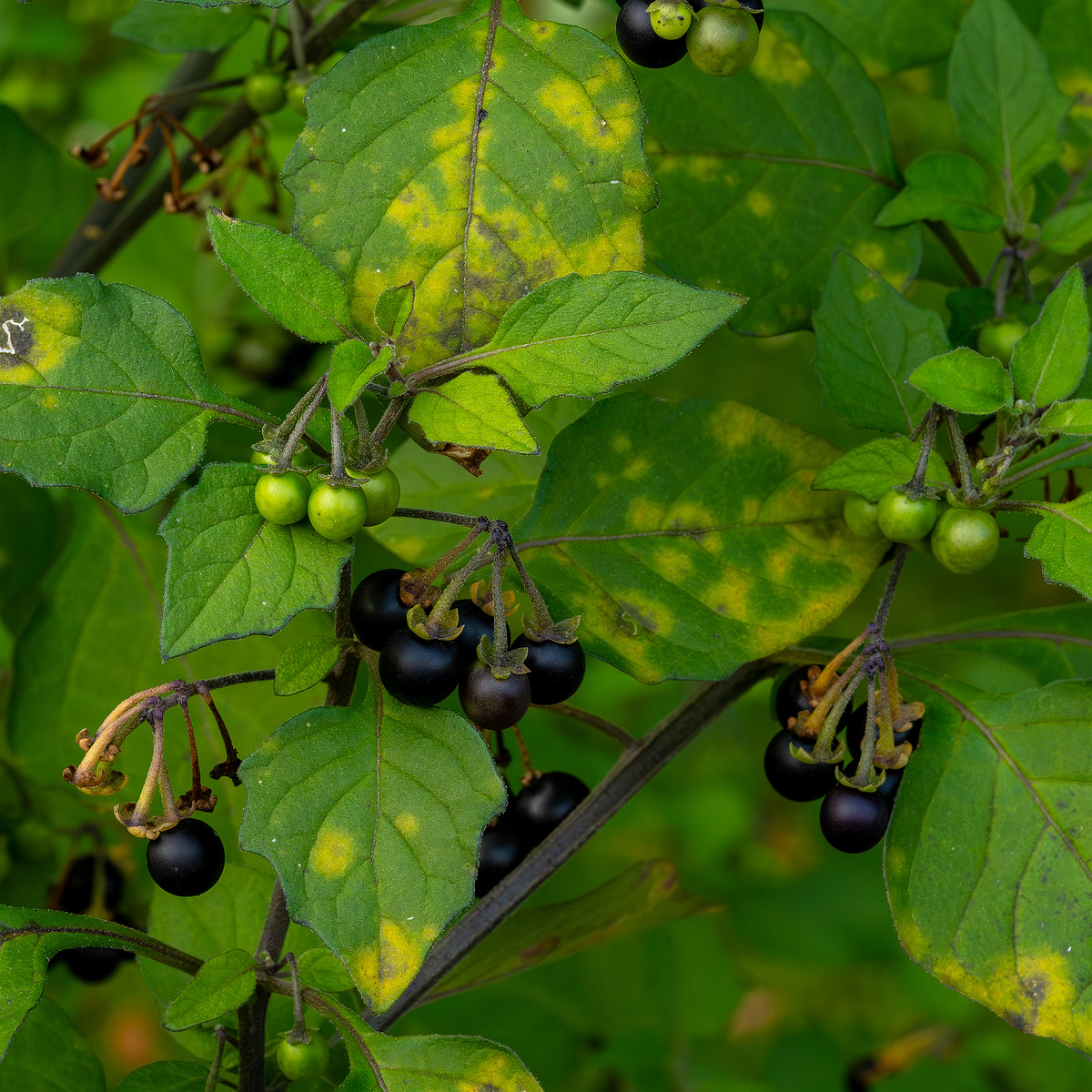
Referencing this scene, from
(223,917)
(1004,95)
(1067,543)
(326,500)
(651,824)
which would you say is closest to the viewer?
(326,500)

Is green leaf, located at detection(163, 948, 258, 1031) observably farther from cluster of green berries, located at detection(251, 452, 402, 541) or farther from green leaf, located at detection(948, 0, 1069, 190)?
green leaf, located at detection(948, 0, 1069, 190)

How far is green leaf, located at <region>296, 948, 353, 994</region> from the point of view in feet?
3.32

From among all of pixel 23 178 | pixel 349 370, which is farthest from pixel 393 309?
pixel 23 178

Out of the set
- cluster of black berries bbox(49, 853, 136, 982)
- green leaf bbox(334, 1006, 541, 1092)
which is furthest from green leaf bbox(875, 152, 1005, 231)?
cluster of black berries bbox(49, 853, 136, 982)

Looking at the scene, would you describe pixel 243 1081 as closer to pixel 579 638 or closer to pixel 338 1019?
pixel 338 1019

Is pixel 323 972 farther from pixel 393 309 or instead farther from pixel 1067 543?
pixel 1067 543

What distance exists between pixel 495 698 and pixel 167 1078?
1.75 ft

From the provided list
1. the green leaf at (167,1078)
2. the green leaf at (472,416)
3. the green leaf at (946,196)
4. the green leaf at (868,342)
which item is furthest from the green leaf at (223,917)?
the green leaf at (946,196)

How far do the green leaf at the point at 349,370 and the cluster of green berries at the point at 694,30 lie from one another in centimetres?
37

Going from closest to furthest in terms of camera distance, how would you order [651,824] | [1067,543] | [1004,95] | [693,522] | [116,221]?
[1067,543] → [693,522] → [1004,95] → [116,221] → [651,824]

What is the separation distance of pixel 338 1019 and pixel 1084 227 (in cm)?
113

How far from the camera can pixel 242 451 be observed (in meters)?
1.73

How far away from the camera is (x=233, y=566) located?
2.64 feet

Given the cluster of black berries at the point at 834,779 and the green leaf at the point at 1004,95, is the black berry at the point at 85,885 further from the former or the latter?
the green leaf at the point at 1004,95
